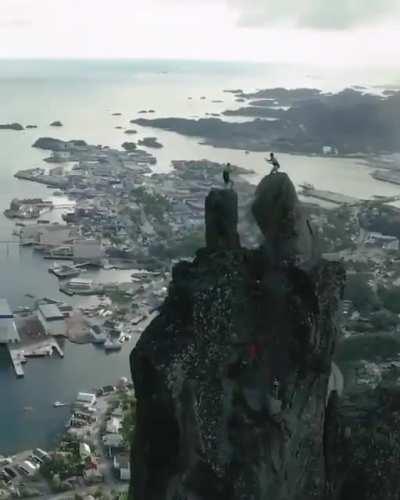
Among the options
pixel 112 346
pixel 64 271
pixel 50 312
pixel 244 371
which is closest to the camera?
pixel 244 371

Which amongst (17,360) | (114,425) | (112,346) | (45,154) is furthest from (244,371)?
(45,154)

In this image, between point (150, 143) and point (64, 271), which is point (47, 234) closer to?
point (64, 271)

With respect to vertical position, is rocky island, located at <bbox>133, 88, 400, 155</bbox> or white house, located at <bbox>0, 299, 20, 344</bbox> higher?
rocky island, located at <bbox>133, 88, 400, 155</bbox>

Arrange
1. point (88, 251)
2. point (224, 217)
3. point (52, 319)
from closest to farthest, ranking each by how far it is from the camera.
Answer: point (224, 217) → point (52, 319) → point (88, 251)

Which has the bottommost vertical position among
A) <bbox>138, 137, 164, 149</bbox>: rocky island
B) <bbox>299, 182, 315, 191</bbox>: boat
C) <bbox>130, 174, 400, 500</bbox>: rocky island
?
<bbox>299, 182, 315, 191</bbox>: boat

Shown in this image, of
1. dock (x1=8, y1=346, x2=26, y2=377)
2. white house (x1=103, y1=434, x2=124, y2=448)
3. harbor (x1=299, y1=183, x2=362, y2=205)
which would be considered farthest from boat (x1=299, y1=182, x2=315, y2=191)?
white house (x1=103, y1=434, x2=124, y2=448)

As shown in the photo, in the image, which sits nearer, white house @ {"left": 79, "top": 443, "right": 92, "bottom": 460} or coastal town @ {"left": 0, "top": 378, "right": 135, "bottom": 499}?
coastal town @ {"left": 0, "top": 378, "right": 135, "bottom": 499}

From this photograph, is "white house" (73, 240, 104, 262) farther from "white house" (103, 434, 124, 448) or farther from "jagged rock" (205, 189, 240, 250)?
"jagged rock" (205, 189, 240, 250)
